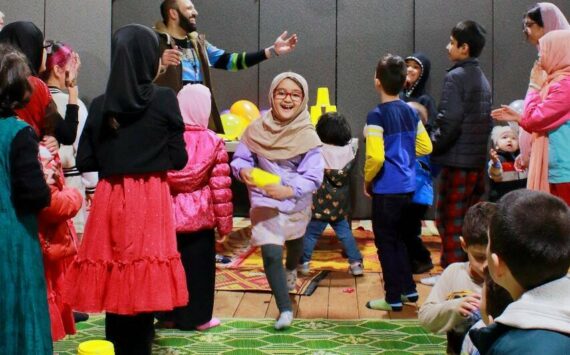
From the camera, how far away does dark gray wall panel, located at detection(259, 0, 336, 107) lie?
741 cm

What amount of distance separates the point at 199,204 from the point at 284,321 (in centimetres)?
71

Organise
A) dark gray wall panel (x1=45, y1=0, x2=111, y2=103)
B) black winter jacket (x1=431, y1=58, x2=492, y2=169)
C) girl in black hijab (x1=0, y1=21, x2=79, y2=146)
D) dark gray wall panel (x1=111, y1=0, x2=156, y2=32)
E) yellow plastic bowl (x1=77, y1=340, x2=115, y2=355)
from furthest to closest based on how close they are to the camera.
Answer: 1. dark gray wall panel (x1=111, y1=0, x2=156, y2=32)
2. dark gray wall panel (x1=45, y1=0, x2=111, y2=103)
3. black winter jacket (x1=431, y1=58, x2=492, y2=169)
4. girl in black hijab (x1=0, y1=21, x2=79, y2=146)
5. yellow plastic bowl (x1=77, y1=340, x2=115, y2=355)

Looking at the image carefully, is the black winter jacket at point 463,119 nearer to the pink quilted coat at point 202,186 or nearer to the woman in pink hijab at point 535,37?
the woman in pink hijab at point 535,37

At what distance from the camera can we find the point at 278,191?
3.69 meters

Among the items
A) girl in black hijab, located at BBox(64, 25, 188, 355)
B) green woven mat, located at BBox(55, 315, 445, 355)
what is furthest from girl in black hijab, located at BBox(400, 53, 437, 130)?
girl in black hijab, located at BBox(64, 25, 188, 355)

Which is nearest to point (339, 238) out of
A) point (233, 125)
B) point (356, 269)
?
point (356, 269)

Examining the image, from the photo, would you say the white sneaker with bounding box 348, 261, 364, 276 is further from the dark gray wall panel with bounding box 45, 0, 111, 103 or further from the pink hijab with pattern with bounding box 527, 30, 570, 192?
the dark gray wall panel with bounding box 45, 0, 111, 103

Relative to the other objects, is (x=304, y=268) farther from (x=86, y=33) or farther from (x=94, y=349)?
(x=86, y=33)

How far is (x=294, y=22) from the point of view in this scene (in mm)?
7449

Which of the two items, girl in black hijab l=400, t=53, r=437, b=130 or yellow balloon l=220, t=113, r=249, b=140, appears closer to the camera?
girl in black hijab l=400, t=53, r=437, b=130

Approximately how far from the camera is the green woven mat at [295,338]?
3537mm

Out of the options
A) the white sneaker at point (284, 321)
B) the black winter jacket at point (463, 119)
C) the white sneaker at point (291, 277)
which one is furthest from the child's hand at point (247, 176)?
the black winter jacket at point (463, 119)

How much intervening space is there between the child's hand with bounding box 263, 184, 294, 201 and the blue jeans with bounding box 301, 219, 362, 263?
53.8 inches

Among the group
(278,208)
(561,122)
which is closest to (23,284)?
(278,208)
